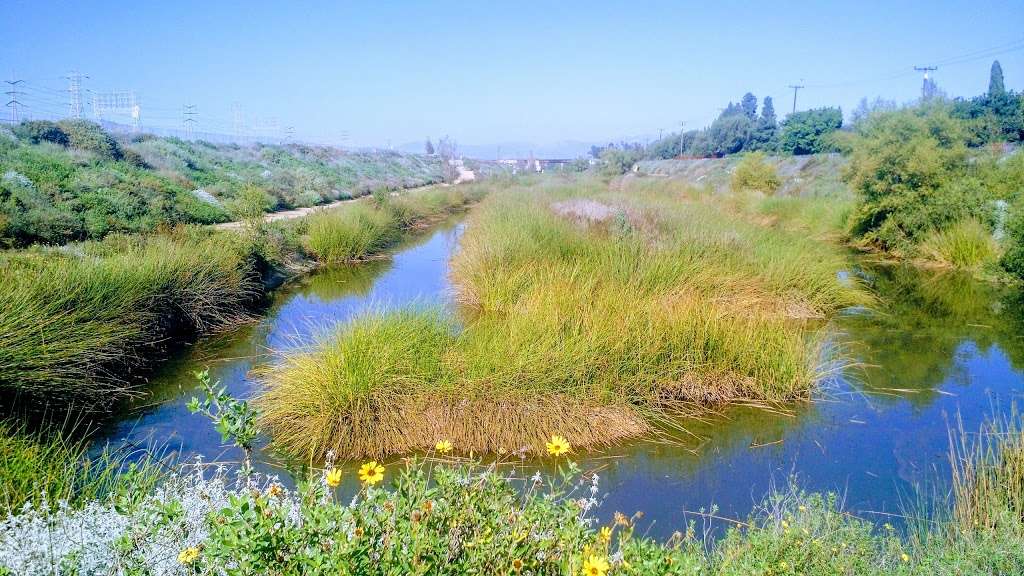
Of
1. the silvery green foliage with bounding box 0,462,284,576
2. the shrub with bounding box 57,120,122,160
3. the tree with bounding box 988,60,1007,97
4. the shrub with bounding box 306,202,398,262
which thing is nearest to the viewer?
the silvery green foliage with bounding box 0,462,284,576

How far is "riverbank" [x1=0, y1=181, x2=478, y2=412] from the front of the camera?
15.7ft

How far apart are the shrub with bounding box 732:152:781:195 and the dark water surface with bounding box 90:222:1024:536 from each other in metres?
15.2

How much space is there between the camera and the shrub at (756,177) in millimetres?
23594

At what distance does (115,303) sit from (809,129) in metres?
44.8

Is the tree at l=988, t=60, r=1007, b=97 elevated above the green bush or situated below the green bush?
above

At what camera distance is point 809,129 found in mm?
42344

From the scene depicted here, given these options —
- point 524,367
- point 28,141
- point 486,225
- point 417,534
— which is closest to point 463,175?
point 28,141

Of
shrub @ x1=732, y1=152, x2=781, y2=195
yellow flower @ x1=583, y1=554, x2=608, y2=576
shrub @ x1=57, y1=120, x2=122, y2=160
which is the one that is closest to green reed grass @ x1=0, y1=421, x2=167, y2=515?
yellow flower @ x1=583, y1=554, x2=608, y2=576

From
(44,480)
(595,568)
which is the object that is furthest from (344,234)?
(595,568)

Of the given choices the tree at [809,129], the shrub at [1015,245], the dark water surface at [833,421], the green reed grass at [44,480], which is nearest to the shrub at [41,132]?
the dark water surface at [833,421]

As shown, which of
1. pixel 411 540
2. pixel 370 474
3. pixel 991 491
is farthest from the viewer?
pixel 991 491

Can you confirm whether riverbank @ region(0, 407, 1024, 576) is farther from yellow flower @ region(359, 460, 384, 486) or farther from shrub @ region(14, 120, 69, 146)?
shrub @ region(14, 120, 69, 146)

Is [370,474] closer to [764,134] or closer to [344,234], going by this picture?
[344,234]

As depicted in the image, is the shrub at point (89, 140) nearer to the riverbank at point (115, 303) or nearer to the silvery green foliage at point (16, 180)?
the silvery green foliage at point (16, 180)
